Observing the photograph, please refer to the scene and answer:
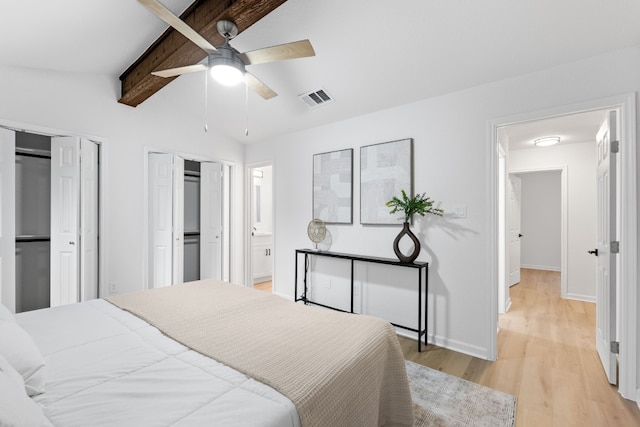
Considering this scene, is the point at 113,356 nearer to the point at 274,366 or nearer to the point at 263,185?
the point at 274,366

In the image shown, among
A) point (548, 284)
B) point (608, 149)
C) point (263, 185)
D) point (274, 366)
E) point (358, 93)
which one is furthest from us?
point (263, 185)

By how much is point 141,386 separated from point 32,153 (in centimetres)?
381

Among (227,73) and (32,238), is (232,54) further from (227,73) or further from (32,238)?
(32,238)

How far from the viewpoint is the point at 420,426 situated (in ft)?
5.74

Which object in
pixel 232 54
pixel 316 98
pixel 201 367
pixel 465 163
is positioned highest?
pixel 316 98

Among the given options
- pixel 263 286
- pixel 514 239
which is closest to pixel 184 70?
pixel 263 286

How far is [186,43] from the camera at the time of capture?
7.89ft

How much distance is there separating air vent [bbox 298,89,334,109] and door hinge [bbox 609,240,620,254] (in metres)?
2.70

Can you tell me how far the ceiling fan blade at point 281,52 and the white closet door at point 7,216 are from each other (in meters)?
2.48

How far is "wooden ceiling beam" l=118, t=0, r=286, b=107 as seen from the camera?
1.92 m

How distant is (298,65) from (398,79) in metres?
0.94

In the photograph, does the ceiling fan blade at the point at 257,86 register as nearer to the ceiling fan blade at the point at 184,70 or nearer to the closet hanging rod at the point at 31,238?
the ceiling fan blade at the point at 184,70

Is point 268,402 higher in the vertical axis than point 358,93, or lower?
lower

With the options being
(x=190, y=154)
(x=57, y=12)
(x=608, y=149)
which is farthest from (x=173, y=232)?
(x=608, y=149)
